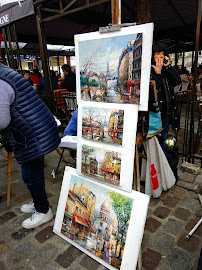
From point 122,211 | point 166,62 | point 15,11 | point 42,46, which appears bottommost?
point 122,211

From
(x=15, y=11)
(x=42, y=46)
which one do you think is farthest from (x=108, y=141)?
(x=42, y=46)

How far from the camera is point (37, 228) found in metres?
2.29

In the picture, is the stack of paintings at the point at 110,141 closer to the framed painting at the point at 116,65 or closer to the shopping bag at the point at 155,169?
the framed painting at the point at 116,65

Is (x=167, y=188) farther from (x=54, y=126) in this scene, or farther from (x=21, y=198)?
(x=21, y=198)

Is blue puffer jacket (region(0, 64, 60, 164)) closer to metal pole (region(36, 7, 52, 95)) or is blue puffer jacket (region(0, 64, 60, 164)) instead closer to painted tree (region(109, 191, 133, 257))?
painted tree (region(109, 191, 133, 257))

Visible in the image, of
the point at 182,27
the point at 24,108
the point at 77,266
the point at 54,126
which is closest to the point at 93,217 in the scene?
the point at 77,266

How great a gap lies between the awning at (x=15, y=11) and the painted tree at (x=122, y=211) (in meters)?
3.72

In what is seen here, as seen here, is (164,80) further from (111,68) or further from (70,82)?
(70,82)

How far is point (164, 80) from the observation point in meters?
2.61

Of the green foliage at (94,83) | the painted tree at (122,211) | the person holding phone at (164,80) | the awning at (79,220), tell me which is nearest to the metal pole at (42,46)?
the person holding phone at (164,80)

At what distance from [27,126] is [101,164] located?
775 millimetres

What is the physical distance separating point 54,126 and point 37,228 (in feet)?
3.81

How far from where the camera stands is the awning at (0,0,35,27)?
3.76 m

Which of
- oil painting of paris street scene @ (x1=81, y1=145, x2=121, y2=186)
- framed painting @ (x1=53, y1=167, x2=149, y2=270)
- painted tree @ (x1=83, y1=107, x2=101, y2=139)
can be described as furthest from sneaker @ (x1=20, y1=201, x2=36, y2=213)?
painted tree @ (x1=83, y1=107, x2=101, y2=139)
